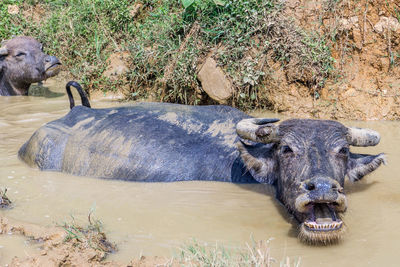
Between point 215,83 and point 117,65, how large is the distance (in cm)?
209

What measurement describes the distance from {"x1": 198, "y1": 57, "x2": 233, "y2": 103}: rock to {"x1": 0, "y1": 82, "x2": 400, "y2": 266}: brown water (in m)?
2.01

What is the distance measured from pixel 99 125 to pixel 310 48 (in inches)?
115

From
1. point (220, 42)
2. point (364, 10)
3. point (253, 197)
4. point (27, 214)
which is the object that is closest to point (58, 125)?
point (27, 214)

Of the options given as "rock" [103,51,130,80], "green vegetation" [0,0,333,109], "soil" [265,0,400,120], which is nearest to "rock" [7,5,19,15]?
"green vegetation" [0,0,333,109]

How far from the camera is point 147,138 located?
424cm

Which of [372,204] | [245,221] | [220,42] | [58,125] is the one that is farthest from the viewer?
[220,42]

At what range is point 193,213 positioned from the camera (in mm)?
3381

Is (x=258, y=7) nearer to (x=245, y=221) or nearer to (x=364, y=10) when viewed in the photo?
(x=364, y=10)

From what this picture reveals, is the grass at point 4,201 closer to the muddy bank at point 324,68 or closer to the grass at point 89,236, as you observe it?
the grass at point 89,236

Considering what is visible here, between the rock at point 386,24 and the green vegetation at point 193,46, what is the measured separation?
67 cm

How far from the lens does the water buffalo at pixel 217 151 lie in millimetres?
3002

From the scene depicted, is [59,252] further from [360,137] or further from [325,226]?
[360,137]

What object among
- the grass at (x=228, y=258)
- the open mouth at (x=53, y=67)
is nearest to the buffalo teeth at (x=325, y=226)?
the grass at (x=228, y=258)

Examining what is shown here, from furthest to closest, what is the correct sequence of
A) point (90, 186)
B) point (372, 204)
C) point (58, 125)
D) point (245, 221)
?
1. point (58, 125)
2. point (90, 186)
3. point (372, 204)
4. point (245, 221)
